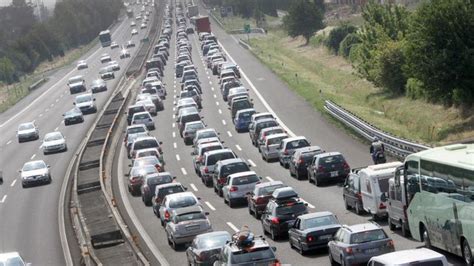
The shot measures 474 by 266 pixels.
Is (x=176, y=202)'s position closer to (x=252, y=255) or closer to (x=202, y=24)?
(x=252, y=255)

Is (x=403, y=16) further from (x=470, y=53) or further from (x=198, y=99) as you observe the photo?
(x=470, y=53)

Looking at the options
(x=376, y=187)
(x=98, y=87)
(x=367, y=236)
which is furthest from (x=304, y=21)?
(x=367, y=236)

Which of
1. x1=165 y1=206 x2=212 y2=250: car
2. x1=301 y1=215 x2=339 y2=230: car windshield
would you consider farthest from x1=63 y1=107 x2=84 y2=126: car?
x1=301 y1=215 x2=339 y2=230: car windshield

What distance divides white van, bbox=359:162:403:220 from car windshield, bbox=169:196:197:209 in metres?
6.64

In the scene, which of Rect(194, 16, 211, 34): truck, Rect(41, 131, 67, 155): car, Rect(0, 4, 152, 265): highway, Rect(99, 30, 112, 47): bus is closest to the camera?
Rect(0, 4, 152, 265): highway

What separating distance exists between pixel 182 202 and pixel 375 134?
50.4ft

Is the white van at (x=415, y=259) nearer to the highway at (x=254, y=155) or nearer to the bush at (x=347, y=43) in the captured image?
the highway at (x=254, y=155)

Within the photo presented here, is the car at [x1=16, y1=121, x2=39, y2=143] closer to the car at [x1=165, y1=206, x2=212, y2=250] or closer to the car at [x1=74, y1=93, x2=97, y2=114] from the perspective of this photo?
the car at [x1=74, y1=93, x2=97, y2=114]

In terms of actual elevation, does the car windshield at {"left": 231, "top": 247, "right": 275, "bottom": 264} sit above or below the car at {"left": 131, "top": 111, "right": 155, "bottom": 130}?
above

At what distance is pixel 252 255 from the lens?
2619cm

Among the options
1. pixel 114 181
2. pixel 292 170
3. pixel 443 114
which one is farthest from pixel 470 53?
pixel 114 181

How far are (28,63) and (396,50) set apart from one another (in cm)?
11647

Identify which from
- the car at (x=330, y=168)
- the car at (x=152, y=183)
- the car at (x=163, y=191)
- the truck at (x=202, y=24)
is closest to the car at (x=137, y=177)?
the car at (x=152, y=183)

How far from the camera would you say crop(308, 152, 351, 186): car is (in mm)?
42969
